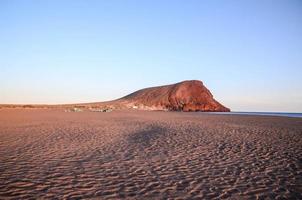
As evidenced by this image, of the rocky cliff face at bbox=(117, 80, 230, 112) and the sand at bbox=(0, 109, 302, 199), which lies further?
the rocky cliff face at bbox=(117, 80, 230, 112)

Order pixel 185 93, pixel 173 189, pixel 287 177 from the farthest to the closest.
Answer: pixel 185 93 → pixel 287 177 → pixel 173 189

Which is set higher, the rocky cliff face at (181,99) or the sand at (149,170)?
the rocky cliff face at (181,99)

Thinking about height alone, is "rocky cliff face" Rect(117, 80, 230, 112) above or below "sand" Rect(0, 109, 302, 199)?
above

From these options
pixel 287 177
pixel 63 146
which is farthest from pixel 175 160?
pixel 63 146

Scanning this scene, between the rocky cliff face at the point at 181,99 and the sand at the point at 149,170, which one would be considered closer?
the sand at the point at 149,170

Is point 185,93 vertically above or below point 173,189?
above

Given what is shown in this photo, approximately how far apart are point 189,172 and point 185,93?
74.5 metres

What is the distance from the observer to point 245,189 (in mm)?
6148

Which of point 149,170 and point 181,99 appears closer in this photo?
point 149,170

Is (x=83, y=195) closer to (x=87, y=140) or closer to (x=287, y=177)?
(x=287, y=177)

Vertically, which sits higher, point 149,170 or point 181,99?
point 181,99

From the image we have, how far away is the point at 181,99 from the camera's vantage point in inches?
3120

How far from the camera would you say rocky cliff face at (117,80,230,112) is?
254ft

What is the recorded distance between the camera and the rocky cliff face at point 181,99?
77.4m
